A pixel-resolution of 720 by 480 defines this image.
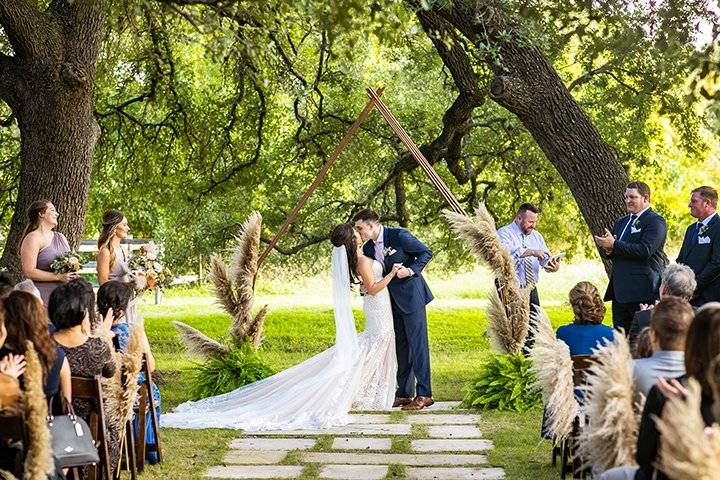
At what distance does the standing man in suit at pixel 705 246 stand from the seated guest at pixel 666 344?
429 centimetres

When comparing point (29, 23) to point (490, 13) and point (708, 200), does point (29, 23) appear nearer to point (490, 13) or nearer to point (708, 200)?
point (490, 13)

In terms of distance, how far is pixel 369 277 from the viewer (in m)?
10.1

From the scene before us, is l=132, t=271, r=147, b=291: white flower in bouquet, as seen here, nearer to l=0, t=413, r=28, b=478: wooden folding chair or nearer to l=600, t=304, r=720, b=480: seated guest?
l=0, t=413, r=28, b=478: wooden folding chair

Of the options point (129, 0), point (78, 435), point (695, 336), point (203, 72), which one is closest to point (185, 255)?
point (203, 72)

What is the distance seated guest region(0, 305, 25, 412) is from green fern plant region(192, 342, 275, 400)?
17.6 feet

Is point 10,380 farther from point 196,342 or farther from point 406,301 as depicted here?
point 406,301

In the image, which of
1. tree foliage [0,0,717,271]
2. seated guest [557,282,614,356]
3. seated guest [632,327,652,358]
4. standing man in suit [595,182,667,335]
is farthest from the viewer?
tree foliage [0,0,717,271]

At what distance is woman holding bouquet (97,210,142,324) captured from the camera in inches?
361

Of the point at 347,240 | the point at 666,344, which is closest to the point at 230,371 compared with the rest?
the point at 347,240

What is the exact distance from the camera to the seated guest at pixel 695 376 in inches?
152

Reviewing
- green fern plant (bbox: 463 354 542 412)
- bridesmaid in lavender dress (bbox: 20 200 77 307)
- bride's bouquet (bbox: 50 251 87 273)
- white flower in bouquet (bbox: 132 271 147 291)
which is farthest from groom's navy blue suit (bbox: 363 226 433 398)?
bridesmaid in lavender dress (bbox: 20 200 77 307)

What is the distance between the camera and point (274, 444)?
8.38 metres

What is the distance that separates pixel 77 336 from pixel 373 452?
2.52m

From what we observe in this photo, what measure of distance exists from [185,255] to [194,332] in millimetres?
6968
